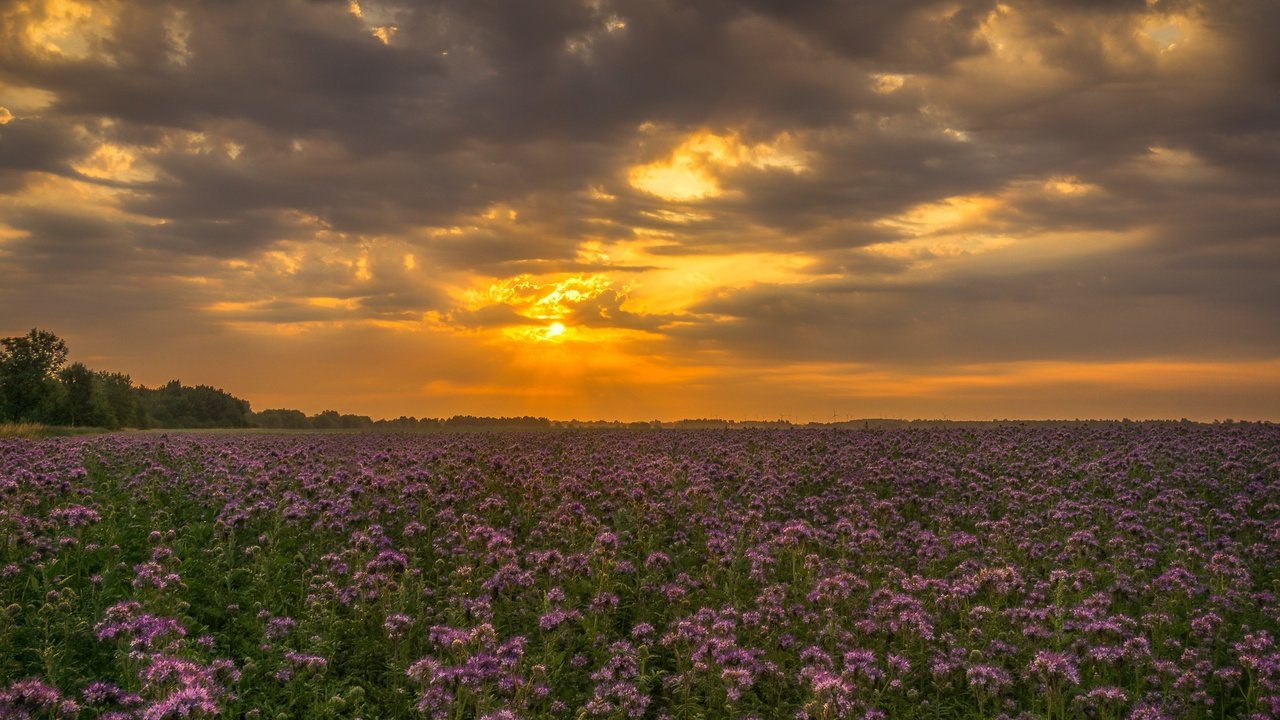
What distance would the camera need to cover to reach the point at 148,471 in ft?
64.2

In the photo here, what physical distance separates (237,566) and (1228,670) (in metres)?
15.6

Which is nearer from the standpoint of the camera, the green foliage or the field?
the field

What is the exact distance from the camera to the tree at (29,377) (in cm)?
9350

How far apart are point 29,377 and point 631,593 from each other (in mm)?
109888

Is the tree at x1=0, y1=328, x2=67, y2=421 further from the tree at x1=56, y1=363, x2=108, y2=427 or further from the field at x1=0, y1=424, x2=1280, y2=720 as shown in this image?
the field at x1=0, y1=424, x2=1280, y2=720

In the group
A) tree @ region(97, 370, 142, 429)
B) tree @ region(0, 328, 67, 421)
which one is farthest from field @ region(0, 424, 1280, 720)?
tree @ region(97, 370, 142, 429)

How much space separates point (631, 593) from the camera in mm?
13641

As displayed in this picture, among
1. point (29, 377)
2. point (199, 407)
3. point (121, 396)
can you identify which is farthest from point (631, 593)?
point (199, 407)

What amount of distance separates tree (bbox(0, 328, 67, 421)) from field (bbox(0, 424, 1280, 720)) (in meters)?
92.2

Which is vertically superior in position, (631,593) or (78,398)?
(78,398)

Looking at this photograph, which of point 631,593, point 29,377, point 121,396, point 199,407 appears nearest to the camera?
point 631,593

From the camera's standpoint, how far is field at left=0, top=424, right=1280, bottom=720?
8922 mm

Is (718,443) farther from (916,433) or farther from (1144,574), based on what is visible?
(1144,574)

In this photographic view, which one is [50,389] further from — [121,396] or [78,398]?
[121,396]
